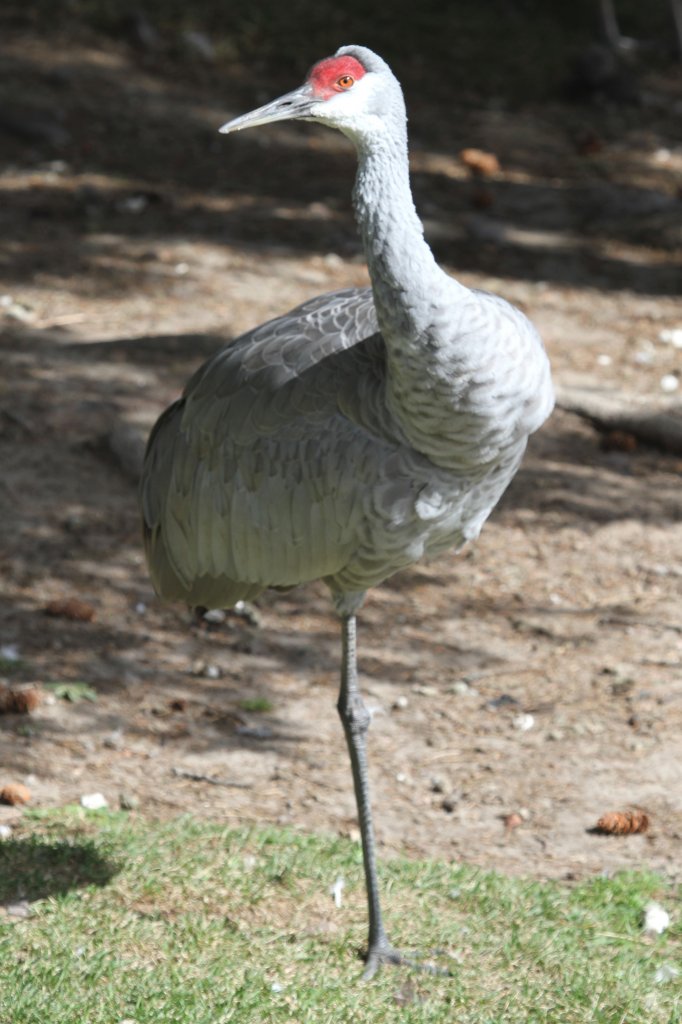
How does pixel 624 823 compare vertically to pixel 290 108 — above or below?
below

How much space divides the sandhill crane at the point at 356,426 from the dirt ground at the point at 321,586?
0.68 metres

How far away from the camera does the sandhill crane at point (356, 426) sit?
331 centimetres

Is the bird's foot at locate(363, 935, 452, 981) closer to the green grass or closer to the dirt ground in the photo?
the green grass

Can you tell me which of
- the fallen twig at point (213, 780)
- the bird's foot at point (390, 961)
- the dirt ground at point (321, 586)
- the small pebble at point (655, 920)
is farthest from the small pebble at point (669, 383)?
the bird's foot at point (390, 961)

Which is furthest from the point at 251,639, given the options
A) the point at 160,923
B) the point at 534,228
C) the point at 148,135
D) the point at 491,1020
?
the point at 148,135

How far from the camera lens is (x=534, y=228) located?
9.05 m

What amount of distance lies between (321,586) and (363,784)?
1919mm

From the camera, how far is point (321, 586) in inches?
228

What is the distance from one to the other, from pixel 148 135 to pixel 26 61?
1.37 meters

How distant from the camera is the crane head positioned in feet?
10.8

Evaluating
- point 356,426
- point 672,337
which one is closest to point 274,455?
point 356,426

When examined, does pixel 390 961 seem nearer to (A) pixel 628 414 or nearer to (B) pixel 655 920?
(B) pixel 655 920

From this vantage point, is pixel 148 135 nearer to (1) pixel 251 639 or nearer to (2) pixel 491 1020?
(1) pixel 251 639

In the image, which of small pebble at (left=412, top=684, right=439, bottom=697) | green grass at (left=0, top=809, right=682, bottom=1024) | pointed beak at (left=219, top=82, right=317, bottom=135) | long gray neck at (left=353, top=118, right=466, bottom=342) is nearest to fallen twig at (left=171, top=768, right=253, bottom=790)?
green grass at (left=0, top=809, right=682, bottom=1024)
